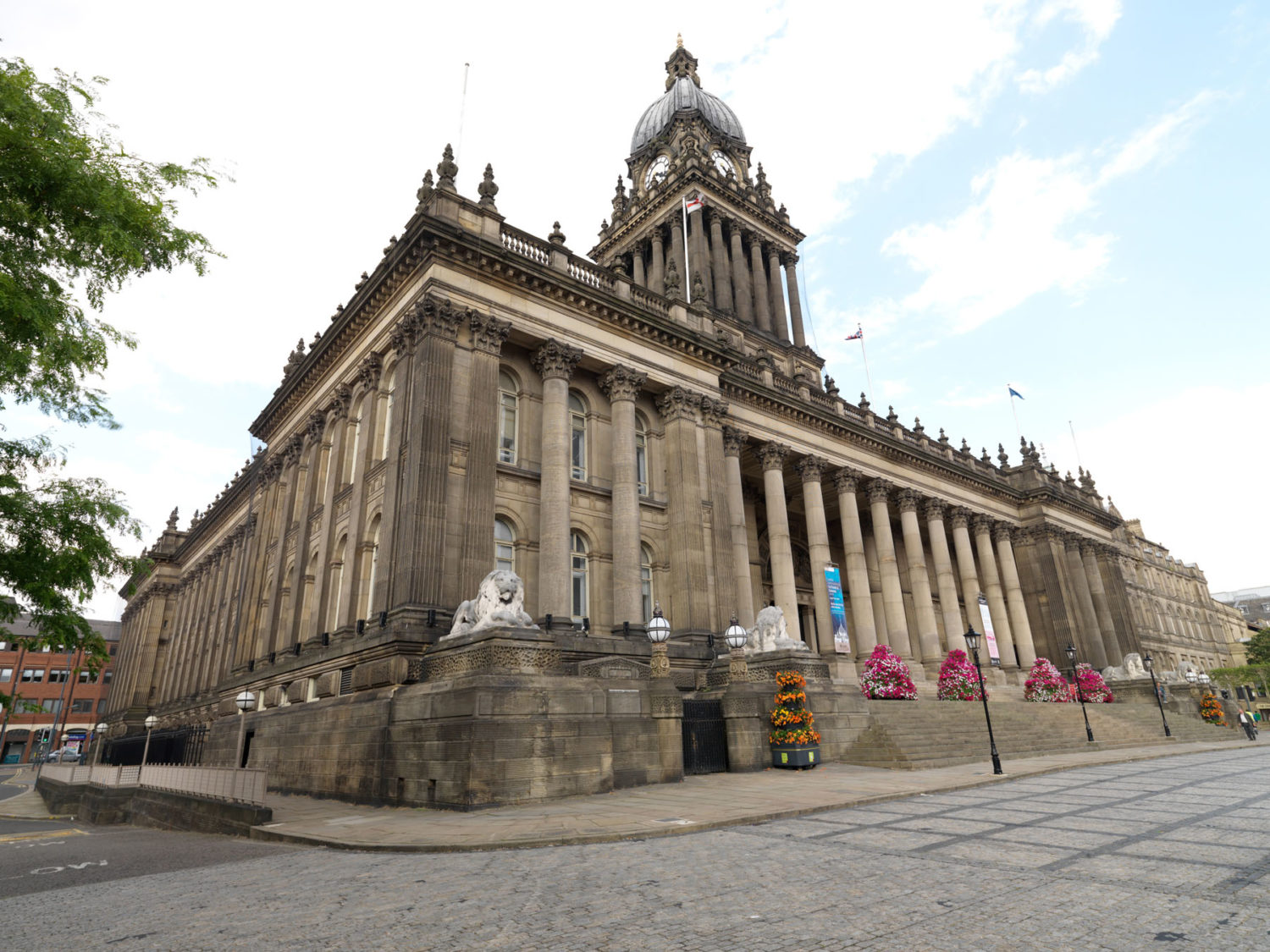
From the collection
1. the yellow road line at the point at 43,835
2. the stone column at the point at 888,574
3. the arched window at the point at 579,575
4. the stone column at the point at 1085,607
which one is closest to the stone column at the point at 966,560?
the stone column at the point at 888,574

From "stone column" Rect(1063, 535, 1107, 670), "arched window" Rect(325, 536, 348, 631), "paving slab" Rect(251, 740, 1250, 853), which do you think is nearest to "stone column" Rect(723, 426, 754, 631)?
"paving slab" Rect(251, 740, 1250, 853)

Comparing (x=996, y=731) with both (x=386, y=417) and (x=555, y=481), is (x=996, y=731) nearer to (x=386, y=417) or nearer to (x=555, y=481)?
(x=555, y=481)

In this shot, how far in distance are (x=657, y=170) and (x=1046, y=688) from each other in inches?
1629

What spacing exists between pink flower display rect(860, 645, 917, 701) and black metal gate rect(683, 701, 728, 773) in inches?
378

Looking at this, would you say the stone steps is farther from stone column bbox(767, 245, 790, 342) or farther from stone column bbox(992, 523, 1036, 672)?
stone column bbox(767, 245, 790, 342)

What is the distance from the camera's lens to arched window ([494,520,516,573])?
2391 cm

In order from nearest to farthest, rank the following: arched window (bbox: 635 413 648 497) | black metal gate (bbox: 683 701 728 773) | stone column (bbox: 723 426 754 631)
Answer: black metal gate (bbox: 683 701 728 773) < arched window (bbox: 635 413 648 497) < stone column (bbox: 723 426 754 631)

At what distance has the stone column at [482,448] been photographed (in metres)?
21.5

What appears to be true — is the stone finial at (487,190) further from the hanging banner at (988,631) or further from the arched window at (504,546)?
the hanging banner at (988,631)

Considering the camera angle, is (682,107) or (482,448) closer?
(482,448)

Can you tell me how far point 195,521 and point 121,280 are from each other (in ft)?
195

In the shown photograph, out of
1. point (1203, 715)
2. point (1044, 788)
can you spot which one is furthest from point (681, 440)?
point (1203, 715)

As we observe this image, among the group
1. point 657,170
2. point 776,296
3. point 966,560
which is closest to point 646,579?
point 966,560

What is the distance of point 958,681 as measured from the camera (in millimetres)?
31188
